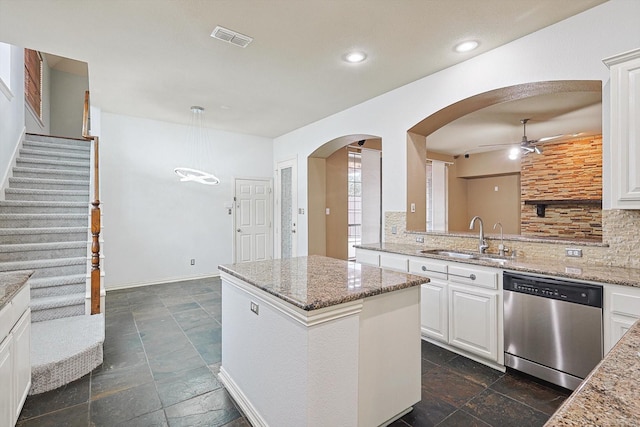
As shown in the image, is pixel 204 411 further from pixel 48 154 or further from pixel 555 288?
pixel 48 154

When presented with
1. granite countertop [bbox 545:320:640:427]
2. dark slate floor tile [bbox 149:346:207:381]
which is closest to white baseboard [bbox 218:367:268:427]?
dark slate floor tile [bbox 149:346:207:381]

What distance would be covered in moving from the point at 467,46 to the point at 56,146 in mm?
6253

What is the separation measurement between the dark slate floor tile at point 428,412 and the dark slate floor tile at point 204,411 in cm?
112

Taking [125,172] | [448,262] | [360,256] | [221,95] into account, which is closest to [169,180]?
[125,172]

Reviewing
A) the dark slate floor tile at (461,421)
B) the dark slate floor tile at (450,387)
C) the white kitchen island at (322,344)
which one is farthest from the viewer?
the dark slate floor tile at (450,387)

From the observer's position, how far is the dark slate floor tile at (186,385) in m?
2.21

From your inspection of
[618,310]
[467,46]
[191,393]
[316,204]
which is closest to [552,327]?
[618,310]

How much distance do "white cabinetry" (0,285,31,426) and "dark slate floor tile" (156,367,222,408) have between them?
2.59 ft

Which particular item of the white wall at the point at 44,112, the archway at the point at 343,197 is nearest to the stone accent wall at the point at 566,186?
the archway at the point at 343,197

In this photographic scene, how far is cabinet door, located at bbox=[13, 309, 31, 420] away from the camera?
179 centimetres

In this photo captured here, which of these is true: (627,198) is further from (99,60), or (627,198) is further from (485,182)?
(485,182)

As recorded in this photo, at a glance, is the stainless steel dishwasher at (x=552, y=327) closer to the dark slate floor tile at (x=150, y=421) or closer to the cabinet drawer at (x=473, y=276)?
the cabinet drawer at (x=473, y=276)

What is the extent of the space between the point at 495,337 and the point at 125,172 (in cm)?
558

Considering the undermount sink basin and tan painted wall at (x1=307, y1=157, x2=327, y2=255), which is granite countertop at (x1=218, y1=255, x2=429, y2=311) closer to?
the undermount sink basin
